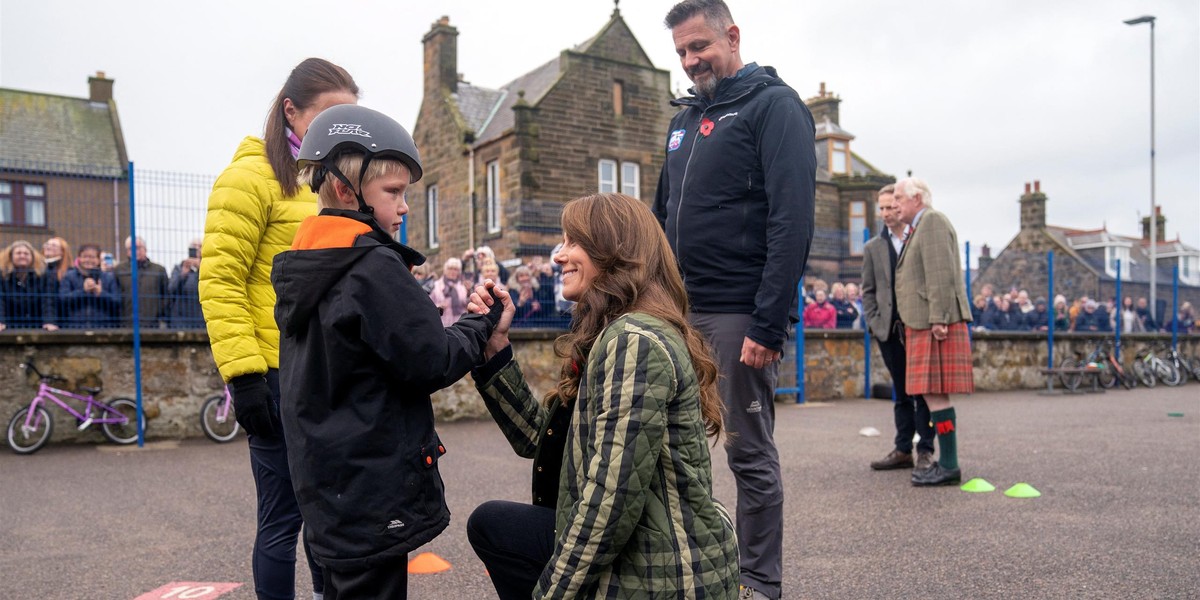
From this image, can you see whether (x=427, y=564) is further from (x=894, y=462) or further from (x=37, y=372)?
(x=37, y=372)

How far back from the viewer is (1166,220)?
4500 cm

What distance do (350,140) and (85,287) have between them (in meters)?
7.83

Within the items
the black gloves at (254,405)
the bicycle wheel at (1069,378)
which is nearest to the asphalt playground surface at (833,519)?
the black gloves at (254,405)

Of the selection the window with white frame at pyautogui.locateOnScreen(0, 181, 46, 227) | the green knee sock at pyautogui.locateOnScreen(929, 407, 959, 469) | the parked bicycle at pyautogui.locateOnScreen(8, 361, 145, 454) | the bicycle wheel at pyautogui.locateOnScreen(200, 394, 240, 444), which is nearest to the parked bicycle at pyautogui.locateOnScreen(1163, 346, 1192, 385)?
the green knee sock at pyautogui.locateOnScreen(929, 407, 959, 469)

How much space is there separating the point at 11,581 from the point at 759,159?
3.68m

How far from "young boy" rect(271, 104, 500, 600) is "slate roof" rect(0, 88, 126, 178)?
3260 centimetres

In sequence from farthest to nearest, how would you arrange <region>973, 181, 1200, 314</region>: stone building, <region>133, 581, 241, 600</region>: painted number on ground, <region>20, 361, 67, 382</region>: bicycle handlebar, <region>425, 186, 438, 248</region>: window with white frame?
<region>973, 181, 1200, 314</region>: stone building
<region>425, 186, 438, 248</region>: window with white frame
<region>20, 361, 67, 382</region>: bicycle handlebar
<region>133, 581, 241, 600</region>: painted number on ground

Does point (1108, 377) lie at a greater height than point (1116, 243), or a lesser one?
lesser

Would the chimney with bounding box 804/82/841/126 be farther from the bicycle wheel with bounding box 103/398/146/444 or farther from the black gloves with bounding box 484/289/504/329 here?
the black gloves with bounding box 484/289/504/329

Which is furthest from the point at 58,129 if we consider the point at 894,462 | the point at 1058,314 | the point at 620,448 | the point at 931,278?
the point at 620,448

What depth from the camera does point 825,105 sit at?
1490 inches

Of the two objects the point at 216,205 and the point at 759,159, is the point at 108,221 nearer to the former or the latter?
the point at 216,205

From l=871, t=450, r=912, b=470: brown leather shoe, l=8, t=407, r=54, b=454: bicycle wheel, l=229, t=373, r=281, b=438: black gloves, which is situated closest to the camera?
l=229, t=373, r=281, b=438: black gloves

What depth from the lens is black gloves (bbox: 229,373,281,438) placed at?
2670mm
